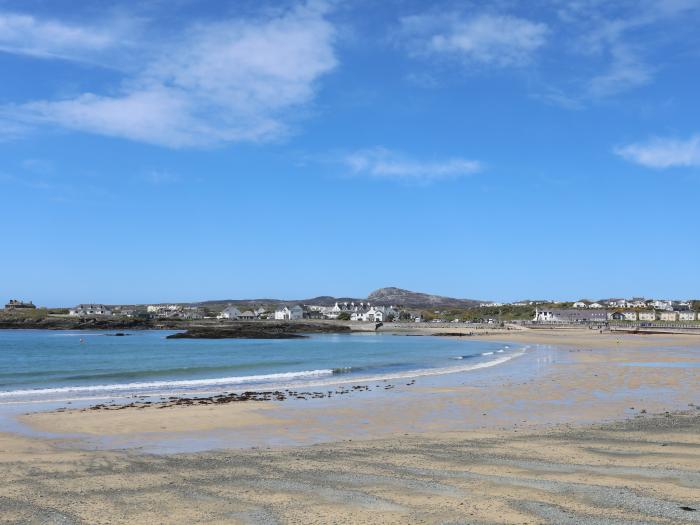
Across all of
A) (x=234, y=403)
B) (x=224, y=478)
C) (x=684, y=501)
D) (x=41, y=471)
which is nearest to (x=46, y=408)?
(x=234, y=403)

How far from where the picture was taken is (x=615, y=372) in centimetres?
3106

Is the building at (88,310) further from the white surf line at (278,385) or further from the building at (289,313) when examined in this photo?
the white surf line at (278,385)

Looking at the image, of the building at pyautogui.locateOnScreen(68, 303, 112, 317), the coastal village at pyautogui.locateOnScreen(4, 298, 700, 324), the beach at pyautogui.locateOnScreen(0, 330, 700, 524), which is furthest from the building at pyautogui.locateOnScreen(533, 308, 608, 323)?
the beach at pyautogui.locateOnScreen(0, 330, 700, 524)

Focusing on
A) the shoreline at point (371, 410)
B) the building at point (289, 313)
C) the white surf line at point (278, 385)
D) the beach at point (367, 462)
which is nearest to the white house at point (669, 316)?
A: the building at point (289, 313)

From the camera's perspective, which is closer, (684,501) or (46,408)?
(684,501)

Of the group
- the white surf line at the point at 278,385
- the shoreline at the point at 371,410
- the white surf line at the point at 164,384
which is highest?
the shoreline at the point at 371,410

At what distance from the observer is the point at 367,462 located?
11.3 m

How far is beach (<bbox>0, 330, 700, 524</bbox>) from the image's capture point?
8227 millimetres

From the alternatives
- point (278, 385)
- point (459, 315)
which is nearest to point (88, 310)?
point (459, 315)

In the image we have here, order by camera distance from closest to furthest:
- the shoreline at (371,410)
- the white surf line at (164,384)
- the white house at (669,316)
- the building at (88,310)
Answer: the shoreline at (371,410), the white surf line at (164,384), the white house at (669,316), the building at (88,310)

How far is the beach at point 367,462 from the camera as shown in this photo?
8.23 metres

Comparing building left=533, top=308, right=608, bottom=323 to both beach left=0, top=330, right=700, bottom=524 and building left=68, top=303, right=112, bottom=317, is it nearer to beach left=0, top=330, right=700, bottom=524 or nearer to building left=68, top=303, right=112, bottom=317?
building left=68, top=303, right=112, bottom=317

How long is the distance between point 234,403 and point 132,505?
13.7 metres

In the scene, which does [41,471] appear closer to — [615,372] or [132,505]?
[132,505]
